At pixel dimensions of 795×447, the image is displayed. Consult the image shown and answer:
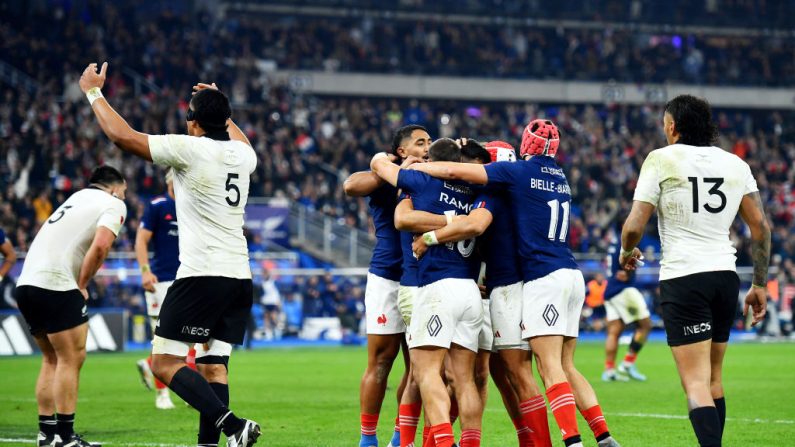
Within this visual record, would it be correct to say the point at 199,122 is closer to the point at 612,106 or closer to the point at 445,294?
the point at 445,294

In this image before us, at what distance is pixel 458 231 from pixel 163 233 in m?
6.74

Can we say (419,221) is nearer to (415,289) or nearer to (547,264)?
(415,289)

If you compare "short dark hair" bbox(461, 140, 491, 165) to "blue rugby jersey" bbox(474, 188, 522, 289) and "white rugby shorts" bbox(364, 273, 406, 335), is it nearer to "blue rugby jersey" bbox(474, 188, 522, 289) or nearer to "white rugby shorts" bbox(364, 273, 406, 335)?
"blue rugby jersey" bbox(474, 188, 522, 289)

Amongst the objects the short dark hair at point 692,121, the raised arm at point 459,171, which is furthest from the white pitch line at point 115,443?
the short dark hair at point 692,121

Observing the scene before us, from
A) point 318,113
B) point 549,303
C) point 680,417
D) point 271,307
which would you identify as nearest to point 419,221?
point 549,303

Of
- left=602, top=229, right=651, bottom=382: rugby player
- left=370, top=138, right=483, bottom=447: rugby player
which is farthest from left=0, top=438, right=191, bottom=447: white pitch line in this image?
left=602, top=229, right=651, bottom=382: rugby player

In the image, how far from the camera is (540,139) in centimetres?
912

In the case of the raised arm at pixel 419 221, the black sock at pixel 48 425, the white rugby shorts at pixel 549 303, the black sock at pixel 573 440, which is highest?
the raised arm at pixel 419 221

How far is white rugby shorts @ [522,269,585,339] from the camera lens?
8.81 metres

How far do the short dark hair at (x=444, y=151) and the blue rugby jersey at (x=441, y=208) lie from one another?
0.23m

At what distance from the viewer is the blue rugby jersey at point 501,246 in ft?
29.8

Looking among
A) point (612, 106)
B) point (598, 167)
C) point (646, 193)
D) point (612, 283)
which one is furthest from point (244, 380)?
point (612, 106)

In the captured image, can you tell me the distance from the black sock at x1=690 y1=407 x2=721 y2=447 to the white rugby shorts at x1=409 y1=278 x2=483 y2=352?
181cm

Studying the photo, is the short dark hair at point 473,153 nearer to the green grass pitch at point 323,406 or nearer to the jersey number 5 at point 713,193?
the jersey number 5 at point 713,193
